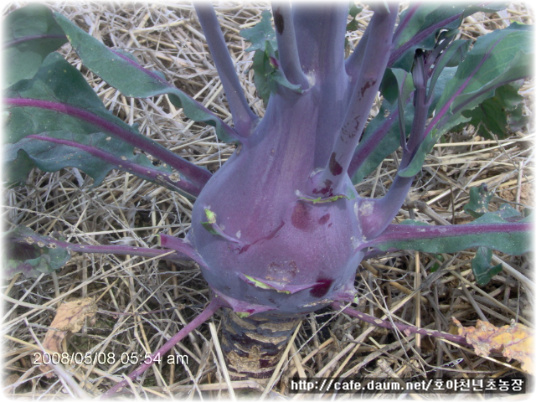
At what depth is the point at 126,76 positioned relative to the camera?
2.70 feet

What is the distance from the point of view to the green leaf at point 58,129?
0.82m

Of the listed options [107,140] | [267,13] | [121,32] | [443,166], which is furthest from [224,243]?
[121,32]

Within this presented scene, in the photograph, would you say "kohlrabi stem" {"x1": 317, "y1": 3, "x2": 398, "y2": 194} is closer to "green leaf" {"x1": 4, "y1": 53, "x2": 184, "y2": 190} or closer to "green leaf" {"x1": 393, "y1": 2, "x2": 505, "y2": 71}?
"green leaf" {"x1": 393, "y1": 2, "x2": 505, "y2": 71}

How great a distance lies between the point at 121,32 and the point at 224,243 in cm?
94

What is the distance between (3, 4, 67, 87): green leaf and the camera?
725mm

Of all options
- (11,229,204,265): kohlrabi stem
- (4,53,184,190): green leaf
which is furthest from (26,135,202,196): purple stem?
(11,229,204,265): kohlrabi stem

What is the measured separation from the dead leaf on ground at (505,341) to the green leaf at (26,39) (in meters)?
0.79

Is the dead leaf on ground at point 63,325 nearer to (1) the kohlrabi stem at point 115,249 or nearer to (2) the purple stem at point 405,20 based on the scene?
(1) the kohlrabi stem at point 115,249

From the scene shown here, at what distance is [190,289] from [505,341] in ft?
1.90

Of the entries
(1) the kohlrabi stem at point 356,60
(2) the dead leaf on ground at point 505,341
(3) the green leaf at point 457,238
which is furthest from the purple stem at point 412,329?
(1) the kohlrabi stem at point 356,60

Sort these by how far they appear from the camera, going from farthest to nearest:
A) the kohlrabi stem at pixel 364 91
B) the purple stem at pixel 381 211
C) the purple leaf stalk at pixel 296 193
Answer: the purple stem at pixel 381 211 < the purple leaf stalk at pixel 296 193 < the kohlrabi stem at pixel 364 91

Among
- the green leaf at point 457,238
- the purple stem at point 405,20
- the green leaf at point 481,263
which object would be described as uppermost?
the purple stem at point 405,20

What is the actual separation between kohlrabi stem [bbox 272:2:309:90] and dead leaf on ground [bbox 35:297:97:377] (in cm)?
57

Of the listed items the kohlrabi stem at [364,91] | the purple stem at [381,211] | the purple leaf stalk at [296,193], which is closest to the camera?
the kohlrabi stem at [364,91]
